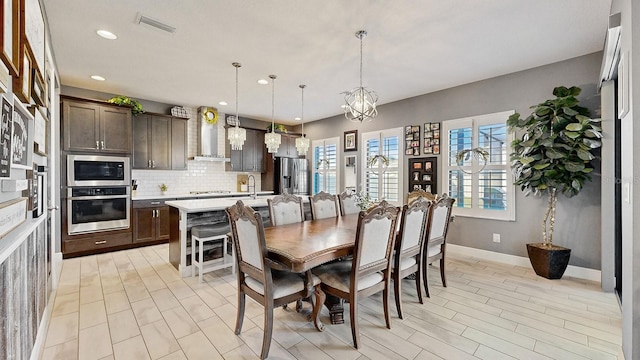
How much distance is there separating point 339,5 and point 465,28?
131cm

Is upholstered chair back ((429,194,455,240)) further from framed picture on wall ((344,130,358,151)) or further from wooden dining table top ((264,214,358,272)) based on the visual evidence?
framed picture on wall ((344,130,358,151))

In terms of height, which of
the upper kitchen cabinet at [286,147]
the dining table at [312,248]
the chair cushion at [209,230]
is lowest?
the chair cushion at [209,230]

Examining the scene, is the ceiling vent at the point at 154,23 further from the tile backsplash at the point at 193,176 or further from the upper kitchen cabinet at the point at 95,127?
the tile backsplash at the point at 193,176

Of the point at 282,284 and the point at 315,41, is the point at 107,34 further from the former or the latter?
the point at 282,284

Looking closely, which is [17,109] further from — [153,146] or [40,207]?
[153,146]

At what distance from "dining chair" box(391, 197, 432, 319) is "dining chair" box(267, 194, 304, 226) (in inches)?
46.1

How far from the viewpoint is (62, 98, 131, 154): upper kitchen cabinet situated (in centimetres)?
407

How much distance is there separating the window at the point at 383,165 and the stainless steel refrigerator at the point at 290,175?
169cm

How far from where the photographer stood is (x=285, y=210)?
3059mm

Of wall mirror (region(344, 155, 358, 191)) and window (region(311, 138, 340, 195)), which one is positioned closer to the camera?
wall mirror (region(344, 155, 358, 191))

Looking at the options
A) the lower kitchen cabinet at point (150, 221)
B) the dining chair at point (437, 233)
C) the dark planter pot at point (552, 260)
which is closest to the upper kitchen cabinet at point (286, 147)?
the lower kitchen cabinet at point (150, 221)

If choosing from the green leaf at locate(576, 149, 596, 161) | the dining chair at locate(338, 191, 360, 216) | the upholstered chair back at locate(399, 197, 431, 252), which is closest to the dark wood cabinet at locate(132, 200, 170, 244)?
the dining chair at locate(338, 191, 360, 216)

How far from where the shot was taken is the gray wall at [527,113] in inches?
129

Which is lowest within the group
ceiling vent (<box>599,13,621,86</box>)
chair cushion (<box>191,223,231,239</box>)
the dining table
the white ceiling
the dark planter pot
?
the dark planter pot
